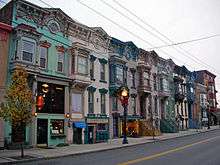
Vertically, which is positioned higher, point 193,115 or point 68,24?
point 68,24

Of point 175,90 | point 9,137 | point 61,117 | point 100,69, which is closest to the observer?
point 9,137

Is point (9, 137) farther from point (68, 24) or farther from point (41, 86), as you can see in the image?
point (68, 24)

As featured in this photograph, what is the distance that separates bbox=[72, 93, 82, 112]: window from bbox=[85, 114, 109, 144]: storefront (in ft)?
5.35

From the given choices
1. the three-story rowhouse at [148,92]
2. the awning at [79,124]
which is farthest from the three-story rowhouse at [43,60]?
the three-story rowhouse at [148,92]

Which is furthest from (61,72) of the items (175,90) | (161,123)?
(175,90)

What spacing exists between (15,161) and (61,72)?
13.4 meters

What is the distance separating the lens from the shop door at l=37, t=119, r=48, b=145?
83.8 feet

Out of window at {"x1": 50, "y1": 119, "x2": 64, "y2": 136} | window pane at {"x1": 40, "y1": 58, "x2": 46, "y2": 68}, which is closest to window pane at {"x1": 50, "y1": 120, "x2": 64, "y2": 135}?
window at {"x1": 50, "y1": 119, "x2": 64, "y2": 136}

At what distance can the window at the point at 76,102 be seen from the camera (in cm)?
2956

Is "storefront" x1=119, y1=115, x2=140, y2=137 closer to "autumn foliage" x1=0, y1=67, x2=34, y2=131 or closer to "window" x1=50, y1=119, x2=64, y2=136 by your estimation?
"window" x1=50, y1=119, x2=64, y2=136

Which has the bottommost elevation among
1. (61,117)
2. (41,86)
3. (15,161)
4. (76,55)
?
(15,161)

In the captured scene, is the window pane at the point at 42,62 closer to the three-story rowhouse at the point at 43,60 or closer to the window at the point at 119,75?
the three-story rowhouse at the point at 43,60

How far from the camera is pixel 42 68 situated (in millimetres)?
26453

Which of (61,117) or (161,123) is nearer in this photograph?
(61,117)
